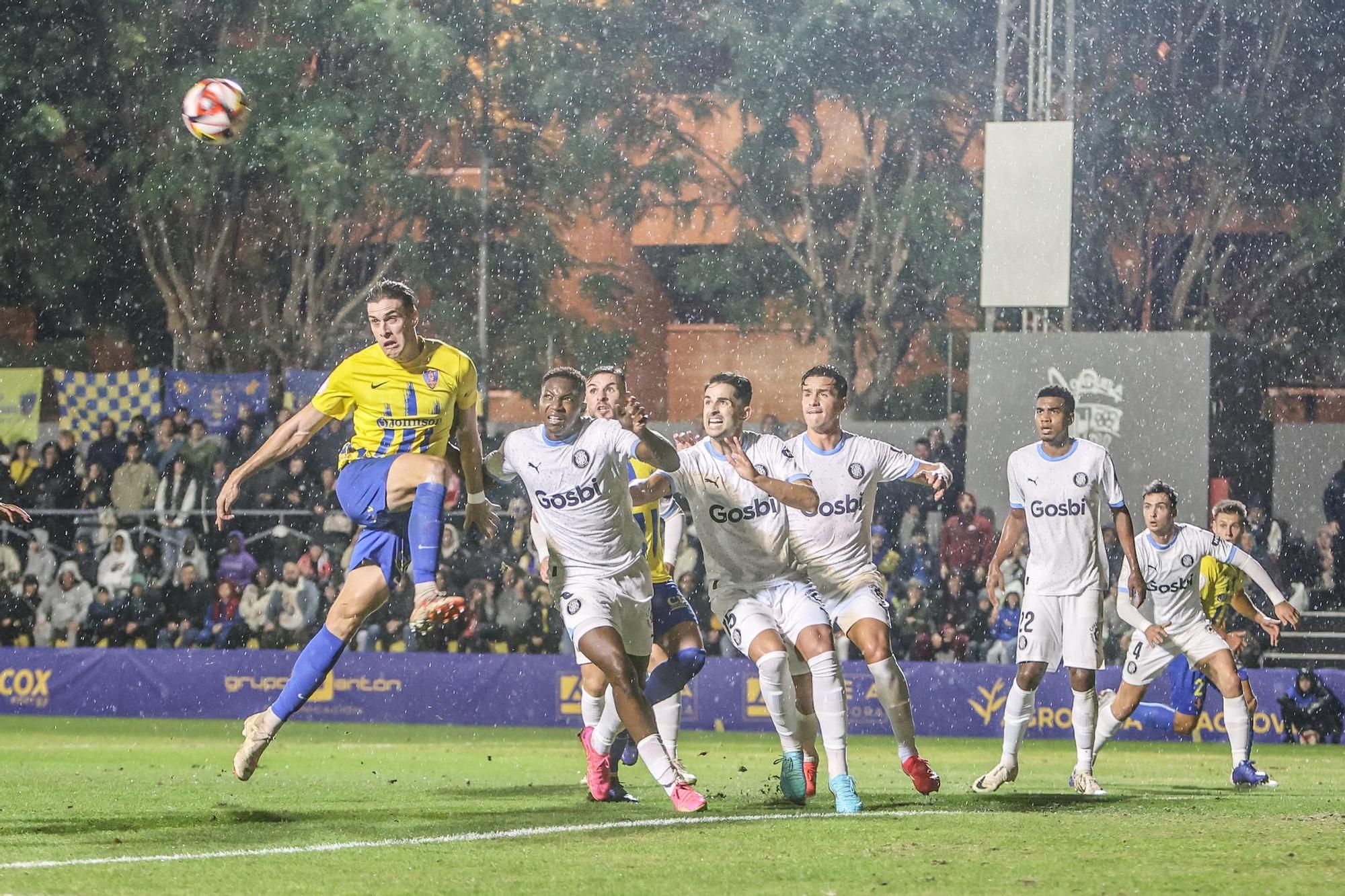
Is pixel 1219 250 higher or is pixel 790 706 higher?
pixel 1219 250

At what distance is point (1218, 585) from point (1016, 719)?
121 inches

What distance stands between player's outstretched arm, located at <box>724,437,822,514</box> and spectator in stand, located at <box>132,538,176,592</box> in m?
13.7

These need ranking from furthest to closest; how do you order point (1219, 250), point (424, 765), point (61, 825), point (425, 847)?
point (1219, 250) → point (424, 765) → point (61, 825) → point (425, 847)

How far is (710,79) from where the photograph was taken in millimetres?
31750

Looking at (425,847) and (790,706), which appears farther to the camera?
(790,706)

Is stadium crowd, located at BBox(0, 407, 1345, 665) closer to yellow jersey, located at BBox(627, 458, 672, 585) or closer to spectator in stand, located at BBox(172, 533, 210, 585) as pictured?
spectator in stand, located at BBox(172, 533, 210, 585)

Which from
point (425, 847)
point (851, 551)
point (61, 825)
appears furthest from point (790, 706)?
point (61, 825)

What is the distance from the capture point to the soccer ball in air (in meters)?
12.5

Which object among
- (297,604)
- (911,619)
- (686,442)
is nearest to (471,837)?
(686,442)

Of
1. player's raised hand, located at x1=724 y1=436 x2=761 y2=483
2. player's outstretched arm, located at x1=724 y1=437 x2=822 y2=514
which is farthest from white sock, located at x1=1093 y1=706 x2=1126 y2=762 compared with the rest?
player's raised hand, located at x1=724 y1=436 x2=761 y2=483

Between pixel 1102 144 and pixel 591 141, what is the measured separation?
869 centimetres

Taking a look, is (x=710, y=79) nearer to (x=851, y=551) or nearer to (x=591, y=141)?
(x=591, y=141)

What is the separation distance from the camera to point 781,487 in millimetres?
8938

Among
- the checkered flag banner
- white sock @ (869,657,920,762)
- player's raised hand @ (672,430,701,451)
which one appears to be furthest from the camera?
the checkered flag banner
